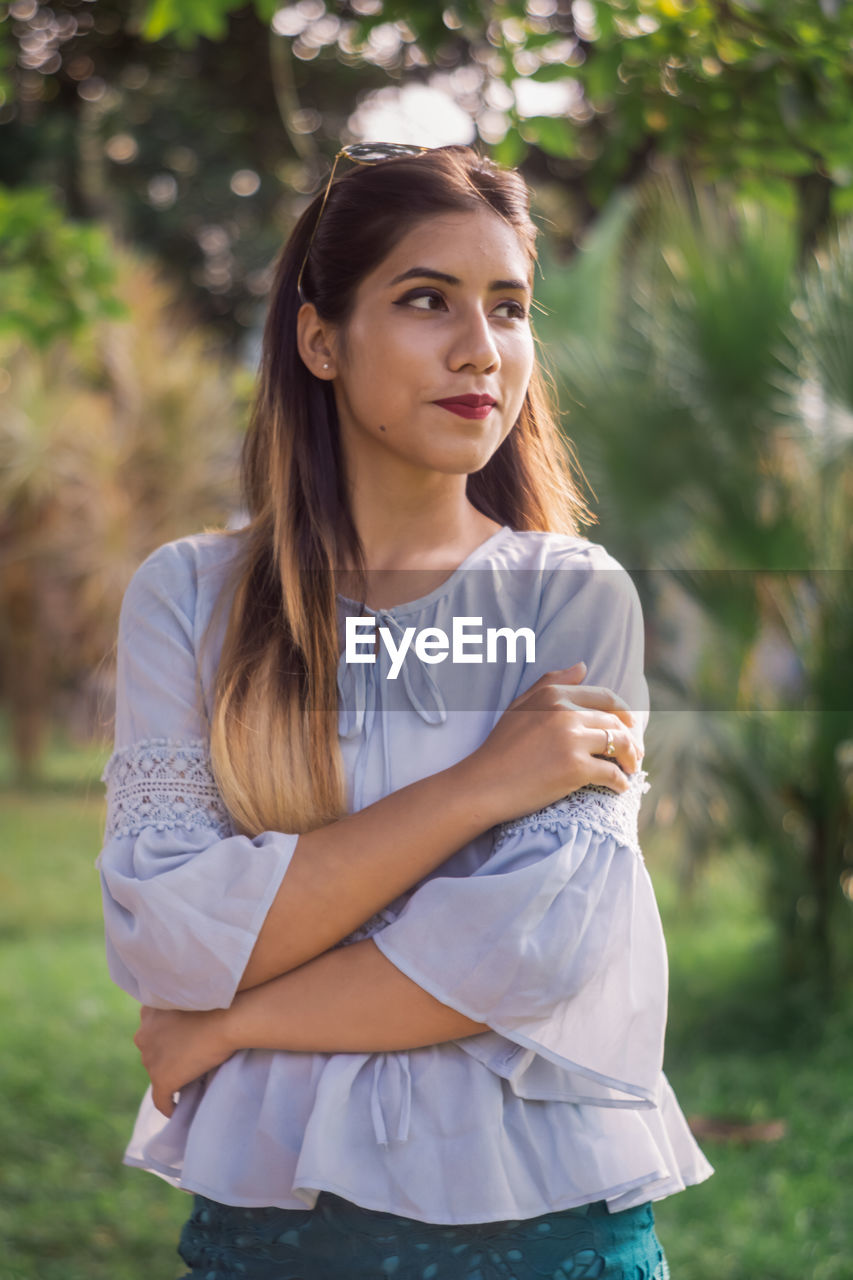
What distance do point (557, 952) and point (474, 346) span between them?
718 millimetres

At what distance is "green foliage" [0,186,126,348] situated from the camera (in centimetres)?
386

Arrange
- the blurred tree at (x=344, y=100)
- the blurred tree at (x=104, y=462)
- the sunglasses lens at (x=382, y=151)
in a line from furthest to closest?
the blurred tree at (x=104, y=462), the blurred tree at (x=344, y=100), the sunglasses lens at (x=382, y=151)

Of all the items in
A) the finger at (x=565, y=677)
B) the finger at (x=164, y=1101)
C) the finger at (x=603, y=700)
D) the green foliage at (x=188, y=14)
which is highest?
the green foliage at (x=188, y=14)

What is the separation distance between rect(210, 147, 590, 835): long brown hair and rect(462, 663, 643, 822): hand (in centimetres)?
21

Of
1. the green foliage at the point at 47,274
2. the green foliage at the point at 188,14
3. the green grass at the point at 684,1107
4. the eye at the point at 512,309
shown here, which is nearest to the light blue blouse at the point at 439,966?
the eye at the point at 512,309

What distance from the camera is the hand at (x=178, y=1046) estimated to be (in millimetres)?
→ 1461

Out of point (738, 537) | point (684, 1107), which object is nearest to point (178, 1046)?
point (684, 1107)

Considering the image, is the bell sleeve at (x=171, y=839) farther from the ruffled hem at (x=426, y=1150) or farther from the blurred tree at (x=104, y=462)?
the blurred tree at (x=104, y=462)

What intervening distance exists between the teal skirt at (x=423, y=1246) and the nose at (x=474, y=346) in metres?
0.98

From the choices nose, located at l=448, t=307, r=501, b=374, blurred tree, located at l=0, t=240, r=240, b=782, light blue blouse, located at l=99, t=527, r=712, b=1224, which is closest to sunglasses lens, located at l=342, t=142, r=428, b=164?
nose, located at l=448, t=307, r=501, b=374

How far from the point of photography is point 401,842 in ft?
4.65

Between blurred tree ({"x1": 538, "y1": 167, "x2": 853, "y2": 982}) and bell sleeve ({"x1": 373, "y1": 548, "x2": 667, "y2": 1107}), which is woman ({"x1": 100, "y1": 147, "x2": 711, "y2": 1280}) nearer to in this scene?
bell sleeve ({"x1": 373, "y1": 548, "x2": 667, "y2": 1107})

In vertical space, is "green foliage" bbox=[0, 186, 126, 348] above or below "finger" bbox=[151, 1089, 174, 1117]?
above

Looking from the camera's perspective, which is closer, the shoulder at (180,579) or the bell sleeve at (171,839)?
the bell sleeve at (171,839)
